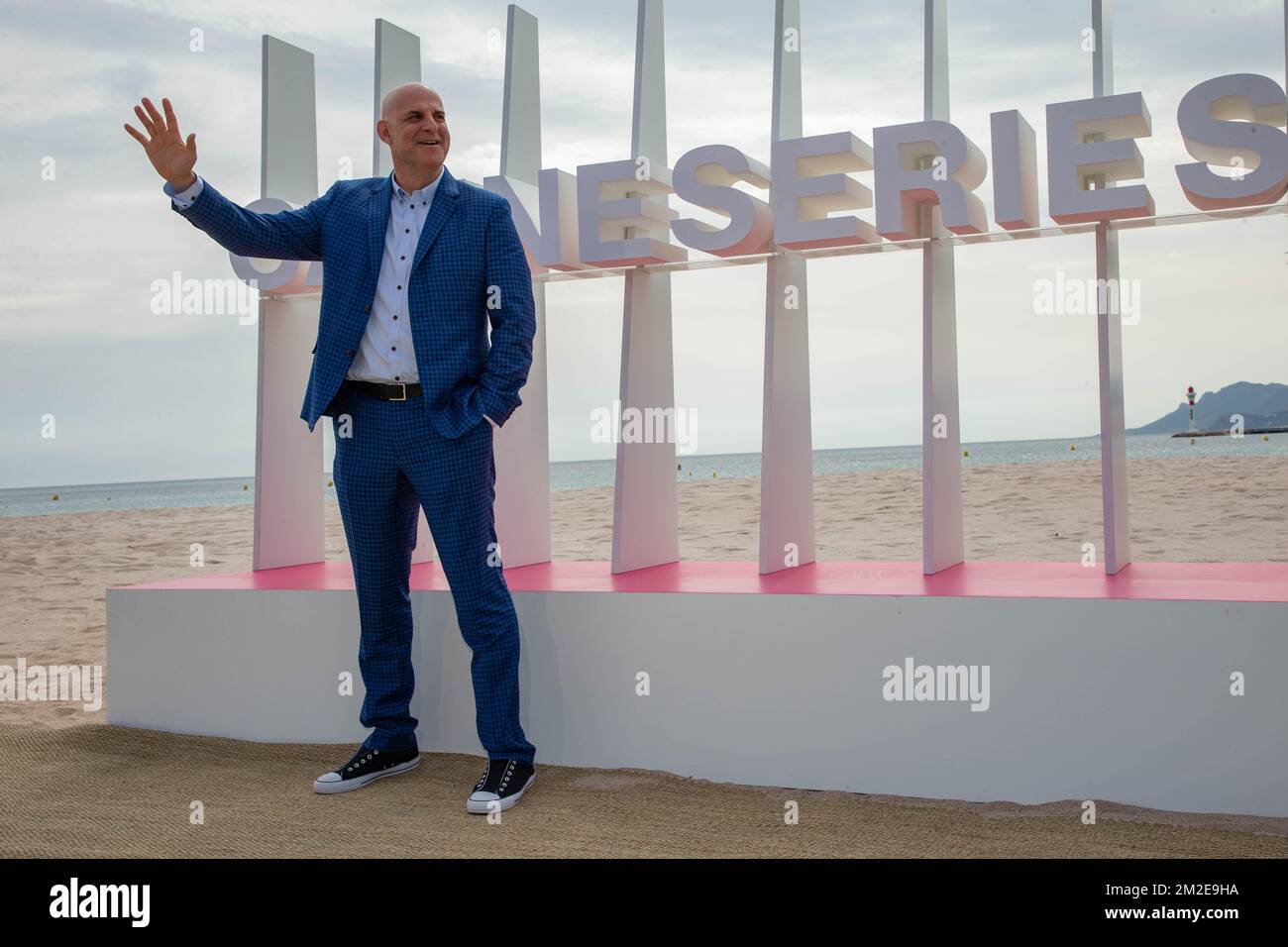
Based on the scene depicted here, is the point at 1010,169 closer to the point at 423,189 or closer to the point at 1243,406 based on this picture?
the point at 423,189

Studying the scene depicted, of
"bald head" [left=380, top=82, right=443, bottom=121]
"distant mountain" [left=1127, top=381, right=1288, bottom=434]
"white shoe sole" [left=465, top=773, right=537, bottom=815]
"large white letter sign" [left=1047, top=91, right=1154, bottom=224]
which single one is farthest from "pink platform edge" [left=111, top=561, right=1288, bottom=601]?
"distant mountain" [left=1127, top=381, right=1288, bottom=434]

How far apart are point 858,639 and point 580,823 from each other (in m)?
0.92

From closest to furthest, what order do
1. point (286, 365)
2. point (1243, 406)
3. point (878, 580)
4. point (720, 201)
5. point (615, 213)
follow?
point (878, 580)
point (720, 201)
point (615, 213)
point (286, 365)
point (1243, 406)

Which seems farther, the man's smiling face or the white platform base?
the man's smiling face

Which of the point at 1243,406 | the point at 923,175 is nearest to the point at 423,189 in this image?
the point at 923,175

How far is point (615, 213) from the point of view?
365 cm

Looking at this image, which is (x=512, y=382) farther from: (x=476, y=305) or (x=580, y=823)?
(x=580, y=823)

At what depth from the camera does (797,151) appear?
343 centimetres

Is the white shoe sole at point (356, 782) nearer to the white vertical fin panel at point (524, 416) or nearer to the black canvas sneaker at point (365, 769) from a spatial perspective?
the black canvas sneaker at point (365, 769)

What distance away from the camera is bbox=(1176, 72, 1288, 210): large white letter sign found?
2.98m

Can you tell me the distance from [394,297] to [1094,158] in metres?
2.09

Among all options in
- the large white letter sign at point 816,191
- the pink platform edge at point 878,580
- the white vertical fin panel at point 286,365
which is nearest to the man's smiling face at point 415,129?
the large white letter sign at point 816,191

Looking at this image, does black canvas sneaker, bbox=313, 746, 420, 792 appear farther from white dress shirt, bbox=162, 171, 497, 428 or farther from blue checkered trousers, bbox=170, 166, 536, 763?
white dress shirt, bbox=162, 171, 497, 428

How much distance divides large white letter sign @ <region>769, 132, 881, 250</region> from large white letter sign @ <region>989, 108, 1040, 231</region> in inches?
16.6
